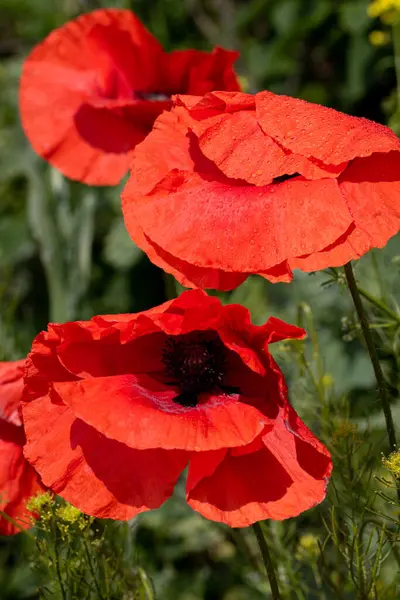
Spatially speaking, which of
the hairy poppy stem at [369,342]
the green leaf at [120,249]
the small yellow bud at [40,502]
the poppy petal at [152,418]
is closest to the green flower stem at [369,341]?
the hairy poppy stem at [369,342]

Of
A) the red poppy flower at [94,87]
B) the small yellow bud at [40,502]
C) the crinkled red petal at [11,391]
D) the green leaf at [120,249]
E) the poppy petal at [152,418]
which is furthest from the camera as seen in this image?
the green leaf at [120,249]

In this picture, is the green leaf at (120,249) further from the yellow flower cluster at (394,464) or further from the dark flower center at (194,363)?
the yellow flower cluster at (394,464)

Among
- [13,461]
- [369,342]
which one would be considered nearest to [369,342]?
[369,342]

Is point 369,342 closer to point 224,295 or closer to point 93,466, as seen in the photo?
point 93,466

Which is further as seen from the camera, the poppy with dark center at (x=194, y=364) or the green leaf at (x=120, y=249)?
the green leaf at (x=120, y=249)

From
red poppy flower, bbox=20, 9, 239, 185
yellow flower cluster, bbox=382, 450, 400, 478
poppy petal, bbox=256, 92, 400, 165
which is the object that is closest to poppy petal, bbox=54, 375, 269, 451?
yellow flower cluster, bbox=382, 450, 400, 478

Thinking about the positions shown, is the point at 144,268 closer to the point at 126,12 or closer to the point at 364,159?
the point at 126,12

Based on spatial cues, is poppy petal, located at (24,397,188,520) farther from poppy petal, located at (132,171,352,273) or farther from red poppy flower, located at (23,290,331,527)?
poppy petal, located at (132,171,352,273)
